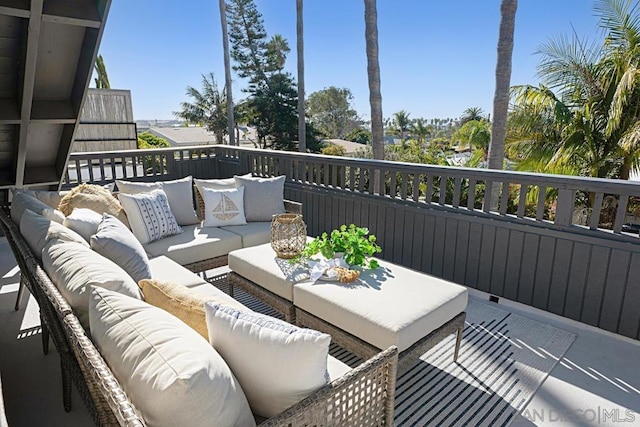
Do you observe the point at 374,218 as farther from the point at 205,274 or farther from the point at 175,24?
the point at 175,24

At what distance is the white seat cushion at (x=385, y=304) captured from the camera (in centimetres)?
192

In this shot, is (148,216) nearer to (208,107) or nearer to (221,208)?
(221,208)

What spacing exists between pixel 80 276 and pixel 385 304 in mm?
1388

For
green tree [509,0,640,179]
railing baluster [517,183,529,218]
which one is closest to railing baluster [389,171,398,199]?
railing baluster [517,183,529,218]

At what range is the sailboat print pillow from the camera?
12.0 feet

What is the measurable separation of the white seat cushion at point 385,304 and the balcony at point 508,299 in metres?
0.41

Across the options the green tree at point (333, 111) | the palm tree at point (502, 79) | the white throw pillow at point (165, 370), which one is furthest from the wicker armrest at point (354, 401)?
the green tree at point (333, 111)

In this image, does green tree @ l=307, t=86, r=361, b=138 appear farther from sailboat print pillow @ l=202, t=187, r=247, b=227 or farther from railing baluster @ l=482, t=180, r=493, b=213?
railing baluster @ l=482, t=180, r=493, b=213

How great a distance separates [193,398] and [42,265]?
1.32 metres

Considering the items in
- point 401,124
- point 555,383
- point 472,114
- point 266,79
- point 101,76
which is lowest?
point 555,383

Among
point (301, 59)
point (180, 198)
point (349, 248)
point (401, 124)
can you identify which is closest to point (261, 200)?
point (180, 198)

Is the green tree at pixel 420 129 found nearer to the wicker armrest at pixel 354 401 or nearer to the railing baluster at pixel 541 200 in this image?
the railing baluster at pixel 541 200

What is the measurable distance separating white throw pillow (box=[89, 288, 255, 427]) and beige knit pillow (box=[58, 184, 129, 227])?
6.84ft

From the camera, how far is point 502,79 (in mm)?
5012
